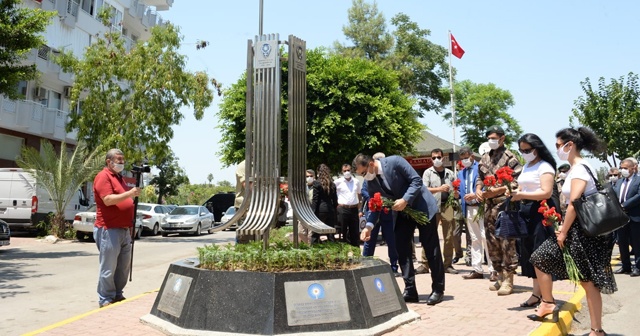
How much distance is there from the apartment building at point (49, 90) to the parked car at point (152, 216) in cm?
550

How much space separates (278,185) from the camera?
7.29 metres

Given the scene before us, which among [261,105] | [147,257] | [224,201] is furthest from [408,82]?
[261,105]

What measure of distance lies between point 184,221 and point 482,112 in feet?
111

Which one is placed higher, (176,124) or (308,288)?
(176,124)

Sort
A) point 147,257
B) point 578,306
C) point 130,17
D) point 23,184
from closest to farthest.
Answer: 1. point 578,306
2. point 147,257
3. point 23,184
4. point 130,17

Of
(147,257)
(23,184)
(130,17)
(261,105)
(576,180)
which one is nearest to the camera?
(576,180)

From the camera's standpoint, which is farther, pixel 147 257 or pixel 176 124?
pixel 176 124

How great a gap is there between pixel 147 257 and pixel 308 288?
35.5 ft

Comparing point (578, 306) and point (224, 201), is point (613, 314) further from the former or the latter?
point (224, 201)

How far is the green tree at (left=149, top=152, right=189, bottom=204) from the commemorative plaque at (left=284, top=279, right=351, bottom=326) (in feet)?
170

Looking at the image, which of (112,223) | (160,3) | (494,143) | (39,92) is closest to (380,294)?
(494,143)

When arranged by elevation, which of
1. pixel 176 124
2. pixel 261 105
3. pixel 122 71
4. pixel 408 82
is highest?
pixel 408 82

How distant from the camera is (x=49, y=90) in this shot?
3253 centimetres

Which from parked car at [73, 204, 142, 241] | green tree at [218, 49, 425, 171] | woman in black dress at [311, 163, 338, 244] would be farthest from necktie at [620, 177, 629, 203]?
parked car at [73, 204, 142, 241]
